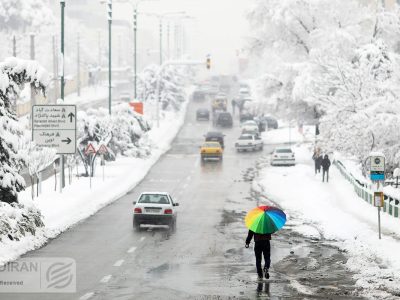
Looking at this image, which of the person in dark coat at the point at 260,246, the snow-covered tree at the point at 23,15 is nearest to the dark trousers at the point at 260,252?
the person in dark coat at the point at 260,246

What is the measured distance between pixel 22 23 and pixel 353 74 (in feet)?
404

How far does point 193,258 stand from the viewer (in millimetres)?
24891

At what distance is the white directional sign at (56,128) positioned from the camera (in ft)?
131

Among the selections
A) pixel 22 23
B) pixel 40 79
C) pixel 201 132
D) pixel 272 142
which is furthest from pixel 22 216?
pixel 22 23

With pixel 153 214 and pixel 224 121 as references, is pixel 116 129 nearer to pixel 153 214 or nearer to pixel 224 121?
pixel 153 214

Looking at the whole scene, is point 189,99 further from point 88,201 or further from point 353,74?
point 88,201

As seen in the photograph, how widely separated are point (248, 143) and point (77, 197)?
35.2 meters

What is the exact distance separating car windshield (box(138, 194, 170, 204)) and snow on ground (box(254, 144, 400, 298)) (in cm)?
476

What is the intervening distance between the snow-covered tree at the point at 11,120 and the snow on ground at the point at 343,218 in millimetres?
9598

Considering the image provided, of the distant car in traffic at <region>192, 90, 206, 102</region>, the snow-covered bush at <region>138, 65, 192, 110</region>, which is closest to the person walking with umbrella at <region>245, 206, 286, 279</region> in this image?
the snow-covered bush at <region>138, 65, 192, 110</region>

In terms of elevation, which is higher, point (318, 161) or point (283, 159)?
point (318, 161)

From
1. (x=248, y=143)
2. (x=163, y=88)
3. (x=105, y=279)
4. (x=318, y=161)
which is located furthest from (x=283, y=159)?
(x=163, y=88)

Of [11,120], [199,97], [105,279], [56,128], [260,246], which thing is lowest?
[105,279]

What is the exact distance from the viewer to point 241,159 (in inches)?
2660
